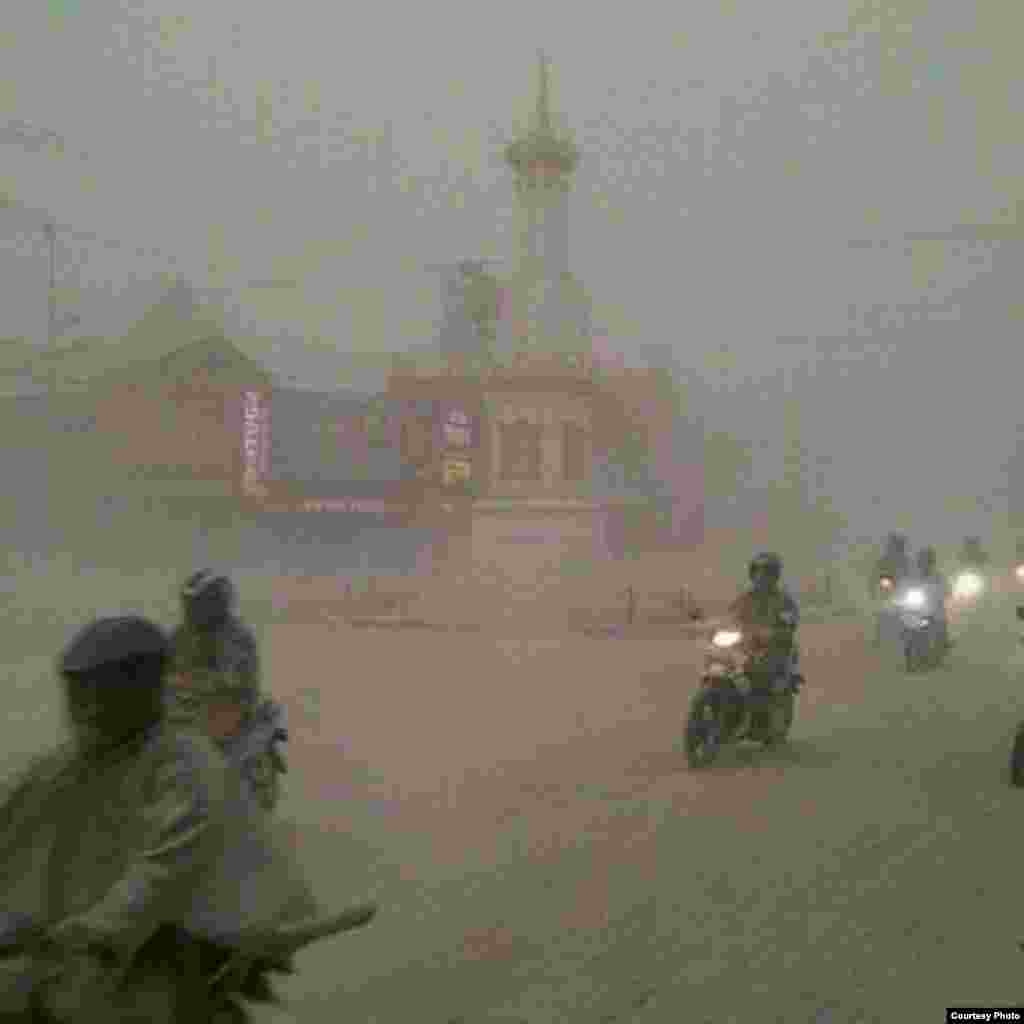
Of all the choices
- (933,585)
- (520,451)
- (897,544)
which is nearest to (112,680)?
(933,585)

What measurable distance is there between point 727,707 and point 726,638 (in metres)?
0.50

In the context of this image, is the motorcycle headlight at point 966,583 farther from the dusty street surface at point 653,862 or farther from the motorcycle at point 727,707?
the motorcycle at point 727,707

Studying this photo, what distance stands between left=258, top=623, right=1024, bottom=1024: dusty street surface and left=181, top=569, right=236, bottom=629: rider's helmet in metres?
1.42

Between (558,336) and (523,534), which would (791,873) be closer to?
(523,534)

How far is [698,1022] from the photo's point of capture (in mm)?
4598

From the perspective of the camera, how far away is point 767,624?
10148 mm

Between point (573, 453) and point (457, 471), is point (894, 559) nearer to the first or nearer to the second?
point (573, 453)

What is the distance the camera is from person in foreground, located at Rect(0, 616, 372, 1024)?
2.48 m

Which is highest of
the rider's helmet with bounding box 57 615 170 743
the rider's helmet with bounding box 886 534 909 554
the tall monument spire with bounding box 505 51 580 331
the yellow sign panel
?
the tall monument spire with bounding box 505 51 580 331

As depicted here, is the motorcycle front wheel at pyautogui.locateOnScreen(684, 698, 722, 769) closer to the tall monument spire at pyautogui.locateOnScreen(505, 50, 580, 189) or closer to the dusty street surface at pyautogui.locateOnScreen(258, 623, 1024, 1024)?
the dusty street surface at pyautogui.locateOnScreen(258, 623, 1024, 1024)

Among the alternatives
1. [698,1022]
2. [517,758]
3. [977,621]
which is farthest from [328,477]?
[698,1022]

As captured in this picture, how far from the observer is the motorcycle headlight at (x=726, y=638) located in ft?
32.1

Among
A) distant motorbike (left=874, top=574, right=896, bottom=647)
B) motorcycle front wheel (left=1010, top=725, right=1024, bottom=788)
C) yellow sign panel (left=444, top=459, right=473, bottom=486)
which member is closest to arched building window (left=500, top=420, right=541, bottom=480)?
yellow sign panel (left=444, top=459, right=473, bottom=486)

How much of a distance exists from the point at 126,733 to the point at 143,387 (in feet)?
130
